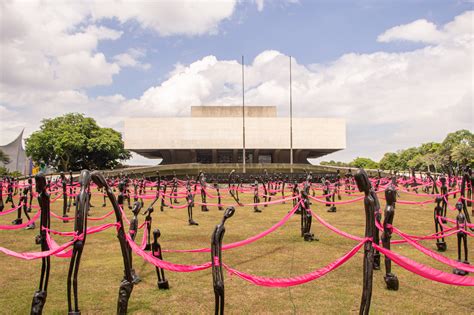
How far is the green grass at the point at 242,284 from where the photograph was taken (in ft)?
18.6

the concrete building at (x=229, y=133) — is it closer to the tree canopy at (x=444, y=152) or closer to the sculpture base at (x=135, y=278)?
the tree canopy at (x=444, y=152)

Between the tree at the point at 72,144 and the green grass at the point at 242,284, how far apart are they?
150 feet

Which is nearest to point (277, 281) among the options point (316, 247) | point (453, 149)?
point (316, 247)

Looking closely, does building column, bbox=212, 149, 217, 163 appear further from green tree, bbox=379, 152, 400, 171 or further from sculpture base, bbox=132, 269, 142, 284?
sculpture base, bbox=132, 269, 142, 284

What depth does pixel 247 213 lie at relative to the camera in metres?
17.8

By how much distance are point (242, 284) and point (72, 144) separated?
5236 centimetres

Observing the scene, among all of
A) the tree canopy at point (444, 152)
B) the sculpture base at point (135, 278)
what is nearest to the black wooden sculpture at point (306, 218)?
the sculpture base at point (135, 278)

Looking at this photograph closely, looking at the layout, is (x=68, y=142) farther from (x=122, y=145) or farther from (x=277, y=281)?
(x=277, y=281)

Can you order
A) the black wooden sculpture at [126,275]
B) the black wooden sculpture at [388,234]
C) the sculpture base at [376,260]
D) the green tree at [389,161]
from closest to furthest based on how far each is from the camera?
the black wooden sculpture at [126,275], the black wooden sculpture at [388,234], the sculpture base at [376,260], the green tree at [389,161]

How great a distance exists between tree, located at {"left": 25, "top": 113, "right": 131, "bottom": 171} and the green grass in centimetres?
4577

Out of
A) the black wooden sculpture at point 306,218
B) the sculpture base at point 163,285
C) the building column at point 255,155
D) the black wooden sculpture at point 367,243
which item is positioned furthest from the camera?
the building column at point 255,155

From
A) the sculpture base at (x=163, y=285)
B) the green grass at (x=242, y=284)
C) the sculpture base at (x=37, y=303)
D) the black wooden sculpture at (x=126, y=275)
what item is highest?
the black wooden sculpture at (x=126, y=275)

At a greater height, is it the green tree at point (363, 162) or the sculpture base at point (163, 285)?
the green tree at point (363, 162)

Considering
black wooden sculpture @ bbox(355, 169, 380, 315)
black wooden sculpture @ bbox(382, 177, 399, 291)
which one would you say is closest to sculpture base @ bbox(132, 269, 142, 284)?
black wooden sculpture @ bbox(355, 169, 380, 315)
